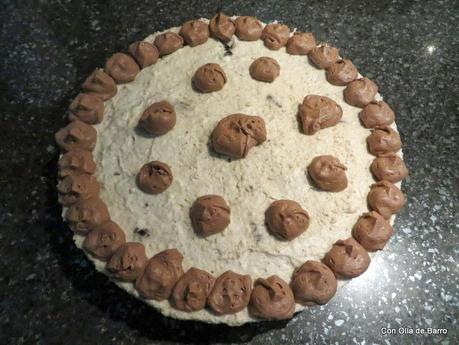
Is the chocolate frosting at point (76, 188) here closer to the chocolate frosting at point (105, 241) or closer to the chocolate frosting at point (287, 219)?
the chocolate frosting at point (105, 241)

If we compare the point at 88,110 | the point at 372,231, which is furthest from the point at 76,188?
the point at 372,231

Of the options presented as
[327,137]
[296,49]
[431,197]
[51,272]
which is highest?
[296,49]

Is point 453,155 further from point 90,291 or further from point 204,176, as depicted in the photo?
point 90,291

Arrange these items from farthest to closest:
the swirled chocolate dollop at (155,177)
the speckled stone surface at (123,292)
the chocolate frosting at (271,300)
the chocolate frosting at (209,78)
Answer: the speckled stone surface at (123,292) → the chocolate frosting at (209,78) → the swirled chocolate dollop at (155,177) → the chocolate frosting at (271,300)

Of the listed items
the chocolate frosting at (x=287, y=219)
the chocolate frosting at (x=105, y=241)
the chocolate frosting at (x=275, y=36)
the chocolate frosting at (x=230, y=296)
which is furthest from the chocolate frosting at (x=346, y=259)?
the chocolate frosting at (x=275, y=36)

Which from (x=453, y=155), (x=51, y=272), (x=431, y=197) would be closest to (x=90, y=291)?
(x=51, y=272)

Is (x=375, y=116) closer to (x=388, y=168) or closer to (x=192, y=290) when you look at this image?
(x=388, y=168)

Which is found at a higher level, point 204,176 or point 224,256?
point 204,176
